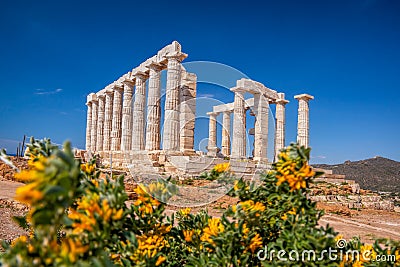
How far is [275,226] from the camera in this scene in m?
2.50

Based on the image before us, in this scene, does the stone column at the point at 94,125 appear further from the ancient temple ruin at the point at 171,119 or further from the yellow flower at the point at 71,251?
the yellow flower at the point at 71,251

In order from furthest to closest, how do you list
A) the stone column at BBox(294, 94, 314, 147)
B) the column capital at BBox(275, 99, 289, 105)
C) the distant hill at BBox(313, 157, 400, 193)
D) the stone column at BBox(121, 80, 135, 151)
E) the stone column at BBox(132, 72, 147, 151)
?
the distant hill at BBox(313, 157, 400, 193) < the column capital at BBox(275, 99, 289, 105) < the stone column at BBox(294, 94, 314, 147) < the stone column at BBox(121, 80, 135, 151) < the stone column at BBox(132, 72, 147, 151)

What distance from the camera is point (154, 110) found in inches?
981

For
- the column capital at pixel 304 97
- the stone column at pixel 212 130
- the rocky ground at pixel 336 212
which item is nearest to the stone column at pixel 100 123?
the stone column at pixel 212 130

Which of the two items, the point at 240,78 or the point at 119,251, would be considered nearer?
the point at 119,251

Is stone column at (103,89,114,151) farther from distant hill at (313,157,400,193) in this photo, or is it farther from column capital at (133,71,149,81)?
distant hill at (313,157,400,193)

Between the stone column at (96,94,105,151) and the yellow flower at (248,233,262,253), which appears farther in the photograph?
the stone column at (96,94,105,151)

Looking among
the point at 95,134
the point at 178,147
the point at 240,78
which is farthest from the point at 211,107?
the point at 178,147

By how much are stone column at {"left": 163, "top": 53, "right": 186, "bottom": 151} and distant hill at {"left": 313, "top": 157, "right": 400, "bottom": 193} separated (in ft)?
90.9

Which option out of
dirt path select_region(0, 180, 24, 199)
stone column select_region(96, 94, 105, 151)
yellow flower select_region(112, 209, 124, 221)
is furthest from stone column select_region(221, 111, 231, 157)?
yellow flower select_region(112, 209, 124, 221)

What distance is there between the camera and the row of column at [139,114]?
73.8 feet

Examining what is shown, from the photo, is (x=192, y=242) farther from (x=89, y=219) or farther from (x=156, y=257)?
(x=89, y=219)

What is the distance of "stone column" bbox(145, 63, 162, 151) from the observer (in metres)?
24.4

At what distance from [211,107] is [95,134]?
1404 cm
